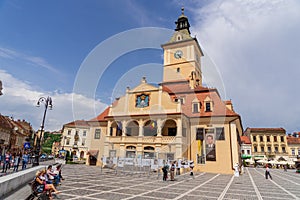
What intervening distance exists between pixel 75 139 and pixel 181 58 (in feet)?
138

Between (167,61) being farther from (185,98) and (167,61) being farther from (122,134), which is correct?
(122,134)

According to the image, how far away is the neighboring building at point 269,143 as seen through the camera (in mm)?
61062

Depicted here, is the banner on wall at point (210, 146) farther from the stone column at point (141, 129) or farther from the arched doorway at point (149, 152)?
the stone column at point (141, 129)

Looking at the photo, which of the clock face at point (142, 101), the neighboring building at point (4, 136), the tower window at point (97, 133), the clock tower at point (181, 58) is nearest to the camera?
the clock face at point (142, 101)

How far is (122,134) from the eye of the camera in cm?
2792

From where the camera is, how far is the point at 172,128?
2755 centimetres

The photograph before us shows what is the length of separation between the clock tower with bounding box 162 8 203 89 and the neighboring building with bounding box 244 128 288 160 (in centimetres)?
3320

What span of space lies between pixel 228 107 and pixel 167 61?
67.0 feet

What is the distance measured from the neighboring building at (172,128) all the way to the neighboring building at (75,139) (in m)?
34.8

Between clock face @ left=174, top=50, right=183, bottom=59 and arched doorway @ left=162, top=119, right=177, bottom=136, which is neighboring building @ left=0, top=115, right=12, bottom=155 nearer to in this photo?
arched doorway @ left=162, top=119, right=177, bottom=136

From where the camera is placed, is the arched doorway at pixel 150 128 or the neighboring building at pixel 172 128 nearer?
the neighboring building at pixel 172 128

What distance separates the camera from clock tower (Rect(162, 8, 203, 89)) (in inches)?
1634

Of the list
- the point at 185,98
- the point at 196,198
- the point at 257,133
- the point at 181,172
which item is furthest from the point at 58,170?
the point at 257,133

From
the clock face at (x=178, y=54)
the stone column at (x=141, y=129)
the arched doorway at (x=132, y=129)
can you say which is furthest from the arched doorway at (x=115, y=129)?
the clock face at (x=178, y=54)
